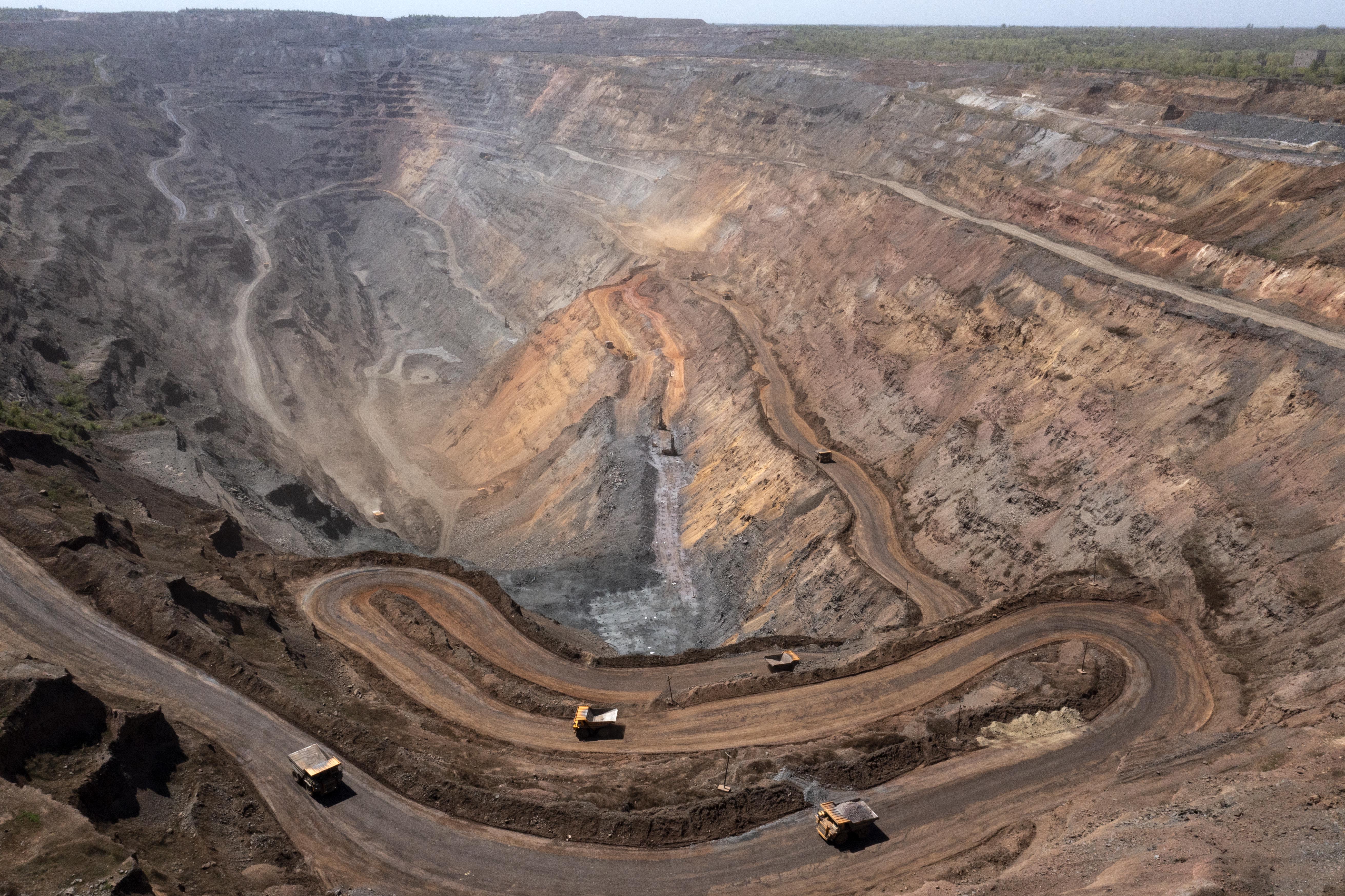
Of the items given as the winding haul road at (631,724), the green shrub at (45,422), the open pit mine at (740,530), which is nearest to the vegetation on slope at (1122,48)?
the open pit mine at (740,530)

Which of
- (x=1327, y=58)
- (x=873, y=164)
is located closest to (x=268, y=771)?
(x=873, y=164)

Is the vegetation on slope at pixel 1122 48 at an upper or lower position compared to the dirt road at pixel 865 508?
upper

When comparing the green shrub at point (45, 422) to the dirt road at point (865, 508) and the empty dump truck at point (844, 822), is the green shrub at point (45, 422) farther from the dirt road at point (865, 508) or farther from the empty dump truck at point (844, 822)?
the dirt road at point (865, 508)

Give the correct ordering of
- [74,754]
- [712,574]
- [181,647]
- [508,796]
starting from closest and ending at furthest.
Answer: [74,754] < [508,796] < [181,647] < [712,574]

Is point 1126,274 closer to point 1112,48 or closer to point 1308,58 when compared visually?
point 1308,58

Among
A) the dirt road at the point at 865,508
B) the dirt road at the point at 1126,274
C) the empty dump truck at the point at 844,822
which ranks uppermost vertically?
the dirt road at the point at 1126,274

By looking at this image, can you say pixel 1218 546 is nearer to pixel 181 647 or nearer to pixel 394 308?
pixel 181 647

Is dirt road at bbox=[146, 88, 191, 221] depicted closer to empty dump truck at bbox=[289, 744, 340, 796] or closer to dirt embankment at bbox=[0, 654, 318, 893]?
dirt embankment at bbox=[0, 654, 318, 893]
